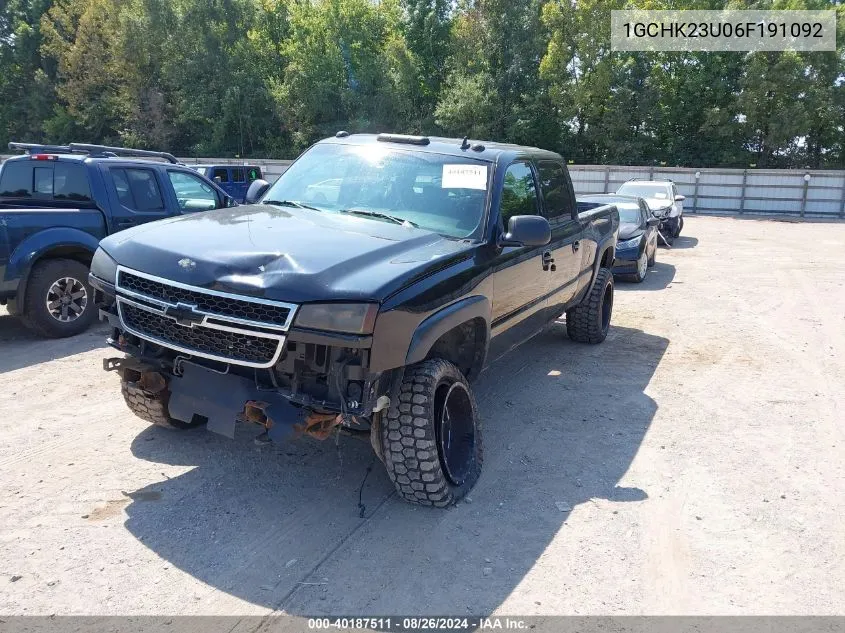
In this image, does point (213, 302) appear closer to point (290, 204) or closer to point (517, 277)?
point (290, 204)

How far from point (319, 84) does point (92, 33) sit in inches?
579

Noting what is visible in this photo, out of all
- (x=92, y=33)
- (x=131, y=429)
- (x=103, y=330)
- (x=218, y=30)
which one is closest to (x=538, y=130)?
(x=218, y=30)

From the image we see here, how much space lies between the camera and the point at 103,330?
299 inches

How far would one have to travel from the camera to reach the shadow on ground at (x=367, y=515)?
318cm

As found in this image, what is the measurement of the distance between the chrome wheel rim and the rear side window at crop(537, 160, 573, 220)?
4.95 m

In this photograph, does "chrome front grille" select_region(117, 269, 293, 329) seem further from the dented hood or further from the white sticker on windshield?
the white sticker on windshield

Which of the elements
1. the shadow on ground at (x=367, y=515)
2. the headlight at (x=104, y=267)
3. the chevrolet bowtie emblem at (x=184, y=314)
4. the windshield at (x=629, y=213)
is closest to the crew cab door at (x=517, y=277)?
the shadow on ground at (x=367, y=515)

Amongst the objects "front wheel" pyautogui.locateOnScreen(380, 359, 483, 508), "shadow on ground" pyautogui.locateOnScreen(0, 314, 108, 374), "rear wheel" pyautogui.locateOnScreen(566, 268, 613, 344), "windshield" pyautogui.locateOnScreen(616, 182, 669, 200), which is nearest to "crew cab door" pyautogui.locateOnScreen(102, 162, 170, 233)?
"shadow on ground" pyautogui.locateOnScreen(0, 314, 108, 374)

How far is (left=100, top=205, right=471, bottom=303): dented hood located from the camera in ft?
10.7

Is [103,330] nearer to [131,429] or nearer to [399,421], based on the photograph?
[131,429]

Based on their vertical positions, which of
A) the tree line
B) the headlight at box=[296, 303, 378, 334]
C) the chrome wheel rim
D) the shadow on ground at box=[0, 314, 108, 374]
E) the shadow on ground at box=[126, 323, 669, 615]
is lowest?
the shadow on ground at box=[126, 323, 669, 615]

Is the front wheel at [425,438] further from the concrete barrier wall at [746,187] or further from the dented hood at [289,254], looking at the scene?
the concrete barrier wall at [746,187]

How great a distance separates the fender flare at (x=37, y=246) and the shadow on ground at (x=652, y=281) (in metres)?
8.14

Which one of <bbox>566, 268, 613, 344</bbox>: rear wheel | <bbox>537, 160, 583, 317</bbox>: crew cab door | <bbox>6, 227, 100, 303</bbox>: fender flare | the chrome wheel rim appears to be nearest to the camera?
<bbox>537, 160, 583, 317</bbox>: crew cab door
